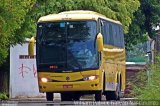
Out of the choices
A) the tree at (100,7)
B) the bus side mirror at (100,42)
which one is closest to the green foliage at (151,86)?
the bus side mirror at (100,42)

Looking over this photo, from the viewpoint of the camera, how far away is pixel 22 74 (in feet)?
132

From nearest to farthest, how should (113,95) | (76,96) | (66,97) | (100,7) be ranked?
(66,97), (76,96), (113,95), (100,7)

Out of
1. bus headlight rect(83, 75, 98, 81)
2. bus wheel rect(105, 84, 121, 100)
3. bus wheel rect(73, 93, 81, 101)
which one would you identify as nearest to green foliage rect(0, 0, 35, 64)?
bus headlight rect(83, 75, 98, 81)

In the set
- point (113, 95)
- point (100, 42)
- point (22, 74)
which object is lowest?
point (113, 95)

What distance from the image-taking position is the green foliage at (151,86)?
17.6m

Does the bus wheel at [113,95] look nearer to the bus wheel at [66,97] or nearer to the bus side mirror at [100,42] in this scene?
the bus wheel at [66,97]

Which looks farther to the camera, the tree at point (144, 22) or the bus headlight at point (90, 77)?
the tree at point (144, 22)

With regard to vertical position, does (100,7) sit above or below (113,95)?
above

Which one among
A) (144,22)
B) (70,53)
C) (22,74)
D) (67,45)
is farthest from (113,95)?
(144,22)

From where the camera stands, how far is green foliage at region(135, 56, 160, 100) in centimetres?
1762

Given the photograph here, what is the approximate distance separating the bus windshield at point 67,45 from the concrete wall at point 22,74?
10552 mm

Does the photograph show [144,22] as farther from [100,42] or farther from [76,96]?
[100,42]

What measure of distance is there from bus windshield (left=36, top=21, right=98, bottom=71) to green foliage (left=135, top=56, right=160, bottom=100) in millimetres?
9268

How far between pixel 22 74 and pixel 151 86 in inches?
899
